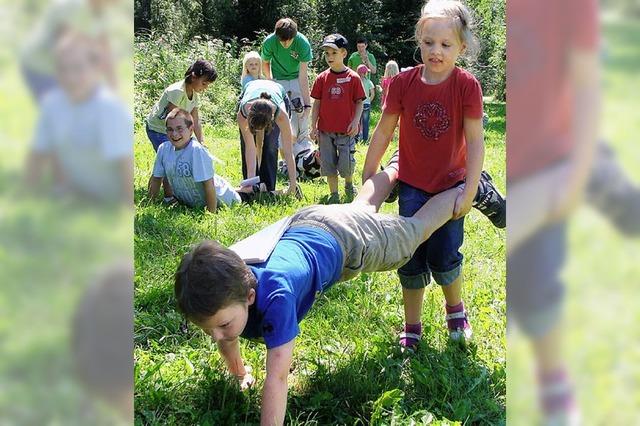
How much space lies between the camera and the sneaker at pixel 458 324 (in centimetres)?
327

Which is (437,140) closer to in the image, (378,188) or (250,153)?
(378,188)

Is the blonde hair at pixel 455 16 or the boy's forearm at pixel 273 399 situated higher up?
the blonde hair at pixel 455 16

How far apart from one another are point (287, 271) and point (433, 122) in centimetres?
114

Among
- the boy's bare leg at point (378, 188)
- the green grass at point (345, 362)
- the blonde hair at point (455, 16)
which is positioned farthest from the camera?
the boy's bare leg at point (378, 188)

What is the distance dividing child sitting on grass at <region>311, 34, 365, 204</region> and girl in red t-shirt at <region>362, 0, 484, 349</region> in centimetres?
356

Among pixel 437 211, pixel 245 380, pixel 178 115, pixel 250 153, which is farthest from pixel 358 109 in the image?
pixel 245 380

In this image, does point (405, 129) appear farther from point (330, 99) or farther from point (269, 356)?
point (330, 99)

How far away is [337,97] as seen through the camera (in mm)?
7102
